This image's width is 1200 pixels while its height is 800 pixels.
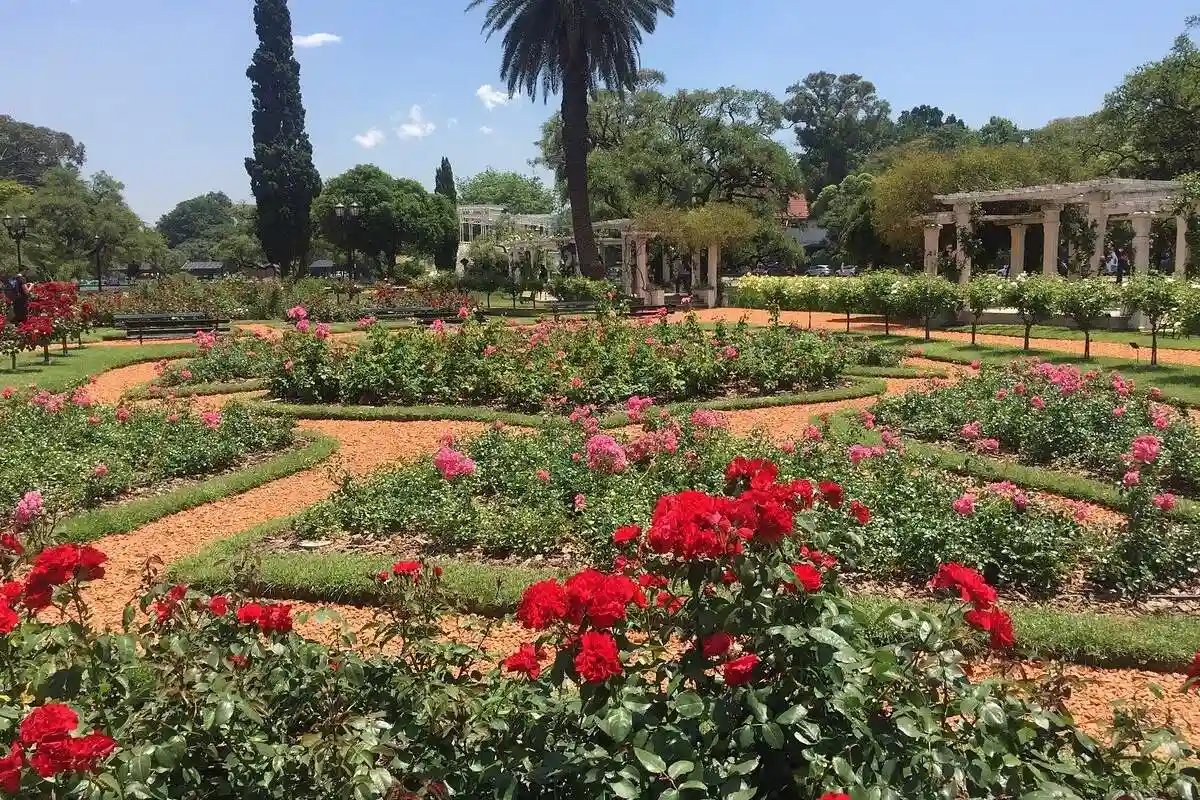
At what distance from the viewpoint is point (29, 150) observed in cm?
7919

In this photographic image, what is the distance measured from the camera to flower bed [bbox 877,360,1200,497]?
6.66 m

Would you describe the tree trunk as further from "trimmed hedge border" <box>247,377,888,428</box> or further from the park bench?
"trimmed hedge border" <box>247,377,888,428</box>

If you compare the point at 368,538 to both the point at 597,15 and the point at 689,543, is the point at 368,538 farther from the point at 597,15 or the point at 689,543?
the point at 597,15

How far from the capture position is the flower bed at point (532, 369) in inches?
410

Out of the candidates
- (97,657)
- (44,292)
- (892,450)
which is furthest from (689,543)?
(44,292)

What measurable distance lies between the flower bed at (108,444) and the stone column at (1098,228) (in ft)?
67.1

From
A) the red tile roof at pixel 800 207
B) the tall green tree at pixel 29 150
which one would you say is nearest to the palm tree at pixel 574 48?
the red tile roof at pixel 800 207

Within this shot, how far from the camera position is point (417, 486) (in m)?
6.11

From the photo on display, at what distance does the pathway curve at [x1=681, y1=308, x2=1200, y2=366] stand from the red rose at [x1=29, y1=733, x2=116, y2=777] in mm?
13657

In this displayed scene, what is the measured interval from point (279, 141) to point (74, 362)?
105 feet

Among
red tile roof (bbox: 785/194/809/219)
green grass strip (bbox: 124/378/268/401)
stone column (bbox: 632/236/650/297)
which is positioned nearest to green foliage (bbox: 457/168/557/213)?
red tile roof (bbox: 785/194/809/219)

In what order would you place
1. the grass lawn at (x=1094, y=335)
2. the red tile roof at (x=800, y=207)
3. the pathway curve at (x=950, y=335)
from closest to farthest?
the pathway curve at (x=950, y=335) → the grass lawn at (x=1094, y=335) → the red tile roof at (x=800, y=207)

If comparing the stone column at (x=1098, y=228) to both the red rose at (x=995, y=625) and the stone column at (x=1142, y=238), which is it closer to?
the stone column at (x=1142, y=238)

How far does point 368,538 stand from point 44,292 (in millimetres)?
12868
